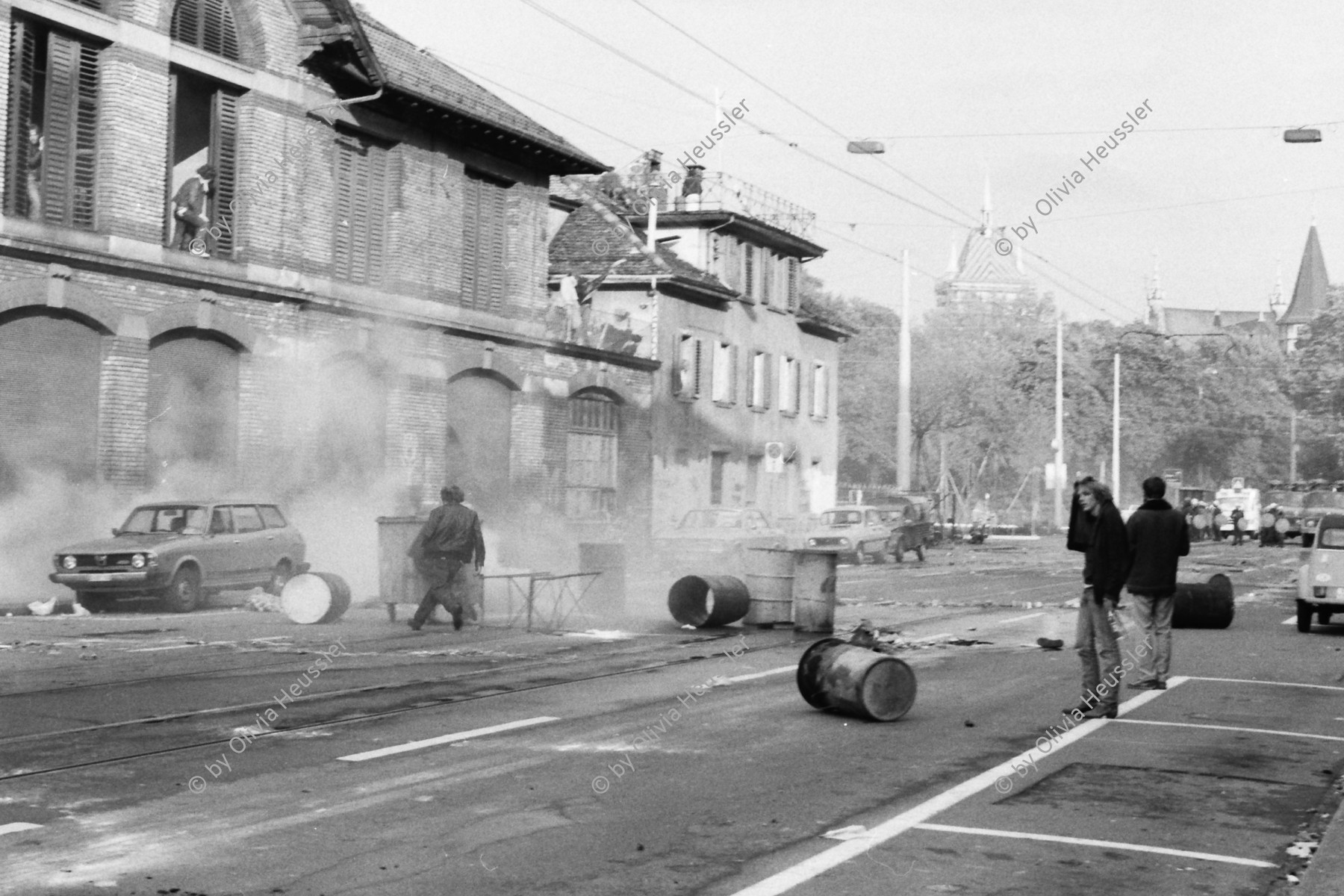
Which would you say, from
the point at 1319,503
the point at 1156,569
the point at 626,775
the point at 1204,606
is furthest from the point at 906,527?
the point at 626,775

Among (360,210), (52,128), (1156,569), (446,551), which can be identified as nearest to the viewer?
(1156,569)

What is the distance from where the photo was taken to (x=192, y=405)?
1013 inches

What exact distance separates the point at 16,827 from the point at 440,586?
11100mm

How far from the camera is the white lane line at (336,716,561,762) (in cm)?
947

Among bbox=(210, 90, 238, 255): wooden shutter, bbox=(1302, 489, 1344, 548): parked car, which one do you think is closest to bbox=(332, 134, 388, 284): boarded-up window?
bbox=(210, 90, 238, 255): wooden shutter

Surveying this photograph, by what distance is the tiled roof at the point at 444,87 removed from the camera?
98.6 ft

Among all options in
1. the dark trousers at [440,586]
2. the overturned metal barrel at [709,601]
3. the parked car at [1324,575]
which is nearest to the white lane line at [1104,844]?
the overturned metal barrel at [709,601]

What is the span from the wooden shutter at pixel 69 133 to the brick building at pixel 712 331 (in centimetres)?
1676

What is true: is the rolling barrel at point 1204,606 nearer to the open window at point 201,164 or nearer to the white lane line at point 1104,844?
the white lane line at point 1104,844

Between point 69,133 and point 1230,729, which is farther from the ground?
point 69,133

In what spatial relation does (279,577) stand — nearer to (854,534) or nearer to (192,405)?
(192,405)

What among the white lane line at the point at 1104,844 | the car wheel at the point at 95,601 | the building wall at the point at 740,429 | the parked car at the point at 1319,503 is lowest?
the white lane line at the point at 1104,844

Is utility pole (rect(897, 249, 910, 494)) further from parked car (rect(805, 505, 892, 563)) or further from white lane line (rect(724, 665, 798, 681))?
white lane line (rect(724, 665, 798, 681))

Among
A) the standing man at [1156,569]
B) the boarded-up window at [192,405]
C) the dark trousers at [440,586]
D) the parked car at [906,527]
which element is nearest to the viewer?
the standing man at [1156,569]
